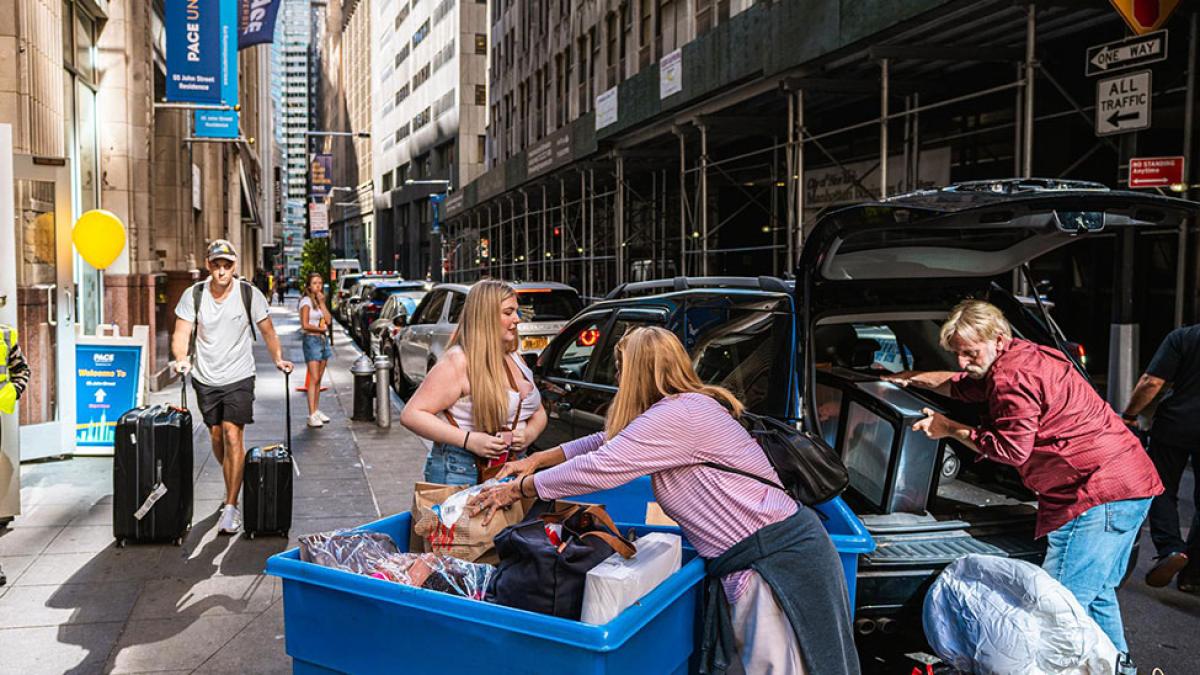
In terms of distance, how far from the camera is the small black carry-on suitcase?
6555mm

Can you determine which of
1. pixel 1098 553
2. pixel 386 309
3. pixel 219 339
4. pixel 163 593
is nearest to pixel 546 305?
pixel 386 309

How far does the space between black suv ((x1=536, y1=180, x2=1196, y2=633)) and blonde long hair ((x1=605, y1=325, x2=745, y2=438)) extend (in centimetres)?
112

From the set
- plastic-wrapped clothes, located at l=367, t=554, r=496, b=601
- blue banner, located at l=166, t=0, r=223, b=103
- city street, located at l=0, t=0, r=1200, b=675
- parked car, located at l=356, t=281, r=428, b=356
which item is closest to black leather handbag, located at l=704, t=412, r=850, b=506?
city street, located at l=0, t=0, r=1200, b=675

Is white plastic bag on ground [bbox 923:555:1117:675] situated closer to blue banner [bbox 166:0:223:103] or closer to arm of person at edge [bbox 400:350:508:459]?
arm of person at edge [bbox 400:350:508:459]

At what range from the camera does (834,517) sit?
390cm

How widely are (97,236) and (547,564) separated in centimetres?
807

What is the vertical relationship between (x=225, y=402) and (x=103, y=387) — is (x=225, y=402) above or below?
above

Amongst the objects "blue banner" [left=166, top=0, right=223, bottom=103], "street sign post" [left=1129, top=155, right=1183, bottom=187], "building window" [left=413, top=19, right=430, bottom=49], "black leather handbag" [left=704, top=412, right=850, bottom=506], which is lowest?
"black leather handbag" [left=704, top=412, right=850, bottom=506]

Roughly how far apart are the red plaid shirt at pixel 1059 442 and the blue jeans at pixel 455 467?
86.1 inches

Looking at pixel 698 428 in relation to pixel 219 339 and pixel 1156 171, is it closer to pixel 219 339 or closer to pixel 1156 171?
pixel 219 339

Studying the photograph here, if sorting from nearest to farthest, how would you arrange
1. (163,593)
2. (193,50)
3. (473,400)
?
1. (473,400)
2. (163,593)
3. (193,50)

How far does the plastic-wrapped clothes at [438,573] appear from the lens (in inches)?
114

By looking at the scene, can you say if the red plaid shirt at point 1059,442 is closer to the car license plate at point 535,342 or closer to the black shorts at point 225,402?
the black shorts at point 225,402

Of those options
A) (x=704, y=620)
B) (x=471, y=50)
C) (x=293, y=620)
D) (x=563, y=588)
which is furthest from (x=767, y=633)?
(x=471, y=50)
